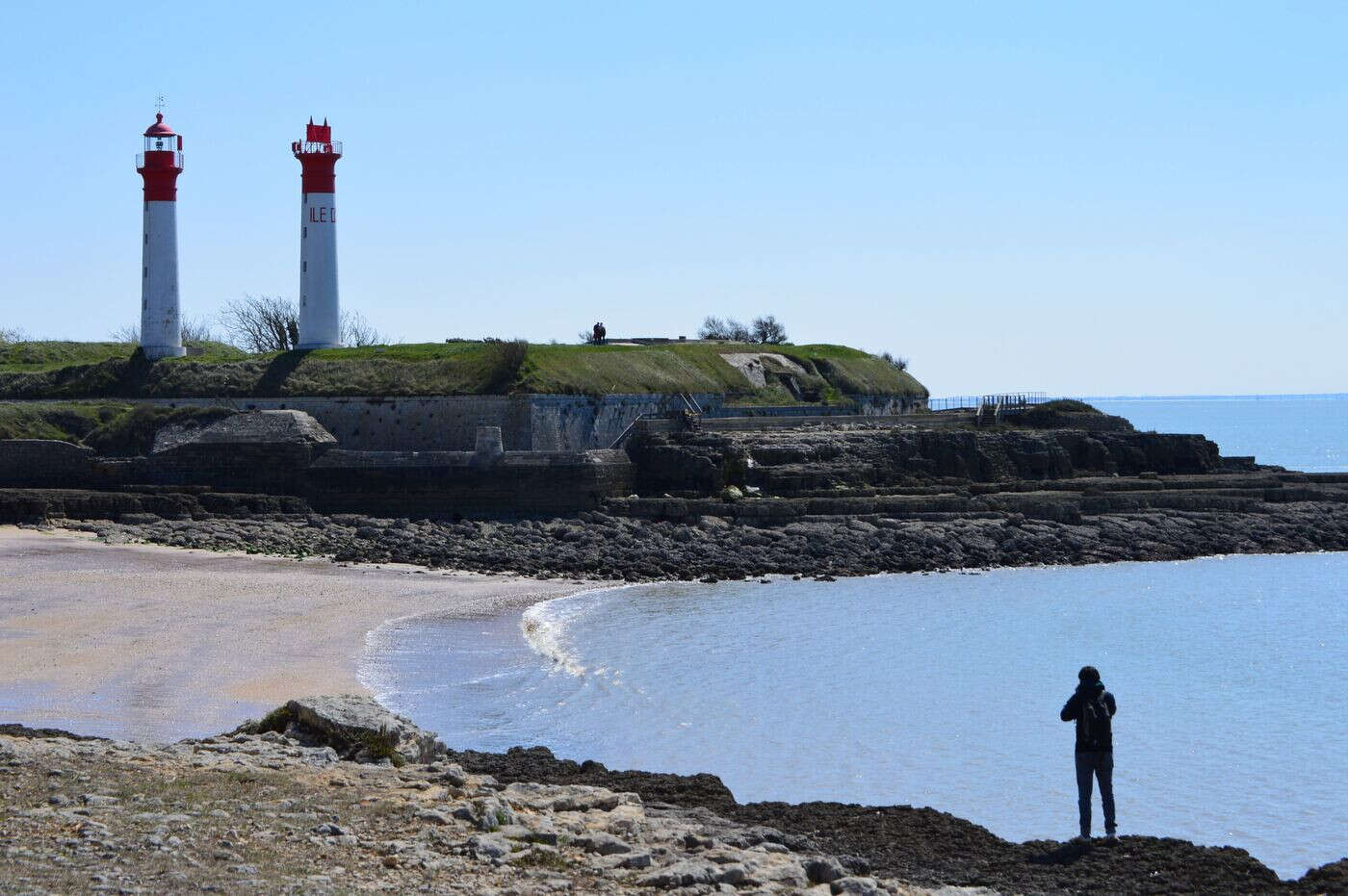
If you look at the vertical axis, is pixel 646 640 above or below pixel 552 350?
below

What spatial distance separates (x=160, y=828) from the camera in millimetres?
8922

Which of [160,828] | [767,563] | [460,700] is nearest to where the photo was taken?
[160,828]

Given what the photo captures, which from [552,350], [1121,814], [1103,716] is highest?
[552,350]

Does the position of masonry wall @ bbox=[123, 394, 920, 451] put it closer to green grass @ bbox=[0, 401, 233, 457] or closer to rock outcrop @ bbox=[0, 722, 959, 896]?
green grass @ bbox=[0, 401, 233, 457]

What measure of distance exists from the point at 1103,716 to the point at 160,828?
19.8 ft

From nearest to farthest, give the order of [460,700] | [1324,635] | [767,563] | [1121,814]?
[1121,814]
[460,700]
[1324,635]
[767,563]

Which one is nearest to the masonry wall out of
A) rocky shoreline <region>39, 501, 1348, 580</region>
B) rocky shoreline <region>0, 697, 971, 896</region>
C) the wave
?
rocky shoreline <region>39, 501, 1348, 580</region>

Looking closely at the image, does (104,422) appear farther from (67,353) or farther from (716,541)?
(716,541)

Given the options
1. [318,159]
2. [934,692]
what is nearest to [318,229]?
[318,159]

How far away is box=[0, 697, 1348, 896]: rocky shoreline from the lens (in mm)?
8477

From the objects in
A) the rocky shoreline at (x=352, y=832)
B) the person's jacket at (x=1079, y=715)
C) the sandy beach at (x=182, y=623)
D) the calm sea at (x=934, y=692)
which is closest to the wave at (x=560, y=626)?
the calm sea at (x=934, y=692)

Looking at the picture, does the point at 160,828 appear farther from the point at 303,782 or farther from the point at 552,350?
the point at 552,350

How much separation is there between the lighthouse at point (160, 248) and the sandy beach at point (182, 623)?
1269 centimetres

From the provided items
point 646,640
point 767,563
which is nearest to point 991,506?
point 767,563
